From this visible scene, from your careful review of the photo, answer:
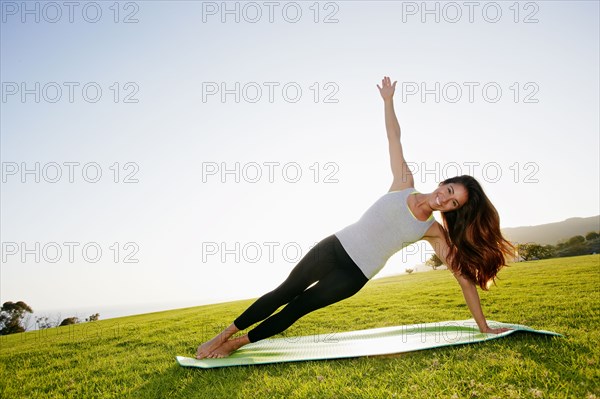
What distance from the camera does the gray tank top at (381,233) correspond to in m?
3.59

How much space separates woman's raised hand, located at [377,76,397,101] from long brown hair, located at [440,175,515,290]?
3.84 ft

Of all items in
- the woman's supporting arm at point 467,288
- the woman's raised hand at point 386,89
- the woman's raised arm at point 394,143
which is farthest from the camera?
the woman's raised hand at point 386,89

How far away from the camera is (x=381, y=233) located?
11.8 feet

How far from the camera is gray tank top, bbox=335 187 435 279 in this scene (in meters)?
3.59

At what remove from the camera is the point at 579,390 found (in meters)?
2.19

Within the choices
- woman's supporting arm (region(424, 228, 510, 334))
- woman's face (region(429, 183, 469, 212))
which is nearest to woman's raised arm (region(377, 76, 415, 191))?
woman's face (region(429, 183, 469, 212))

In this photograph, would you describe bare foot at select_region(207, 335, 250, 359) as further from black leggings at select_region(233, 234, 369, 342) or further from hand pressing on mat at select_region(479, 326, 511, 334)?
hand pressing on mat at select_region(479, 326, 511, 334)

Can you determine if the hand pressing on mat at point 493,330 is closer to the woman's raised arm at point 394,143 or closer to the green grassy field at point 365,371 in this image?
the green grassy field at point 365,371

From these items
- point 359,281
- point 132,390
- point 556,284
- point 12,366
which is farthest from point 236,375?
point 556,284

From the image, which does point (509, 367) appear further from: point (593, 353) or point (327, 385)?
point (327, 385)

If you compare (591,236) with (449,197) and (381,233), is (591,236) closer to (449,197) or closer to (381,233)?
(449,197)

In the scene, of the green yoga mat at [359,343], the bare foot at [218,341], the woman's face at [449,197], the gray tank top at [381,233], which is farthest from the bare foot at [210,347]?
the woman's face at [449,197]

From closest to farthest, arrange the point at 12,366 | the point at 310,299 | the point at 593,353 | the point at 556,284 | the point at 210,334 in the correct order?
the point at 593,353, the point at 310,299, the point at 12,366, the point at 210,334, the point at 556,284

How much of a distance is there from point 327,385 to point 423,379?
655 millimetres
